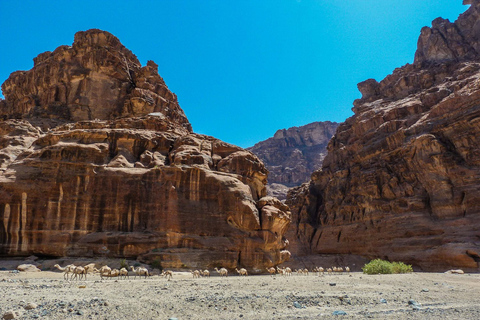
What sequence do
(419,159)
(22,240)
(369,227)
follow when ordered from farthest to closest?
A: (369,227) < (419,159) < (22,240)

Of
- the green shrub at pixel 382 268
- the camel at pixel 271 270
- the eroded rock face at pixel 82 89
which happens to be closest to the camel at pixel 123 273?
the camel at pixel 271 270

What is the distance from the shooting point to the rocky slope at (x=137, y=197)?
26828 mm

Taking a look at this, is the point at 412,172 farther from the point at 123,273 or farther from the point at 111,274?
the point at 111,274

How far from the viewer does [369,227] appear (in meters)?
61.9

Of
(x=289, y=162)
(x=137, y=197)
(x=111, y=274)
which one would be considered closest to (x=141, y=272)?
(x=111, y=274)

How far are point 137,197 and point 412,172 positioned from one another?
2071 inches

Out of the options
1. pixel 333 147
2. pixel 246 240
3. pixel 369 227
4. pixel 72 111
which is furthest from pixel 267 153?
pixel 246 240

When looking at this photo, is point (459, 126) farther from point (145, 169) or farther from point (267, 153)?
point (267, 153)

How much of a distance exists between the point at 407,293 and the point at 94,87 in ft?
195

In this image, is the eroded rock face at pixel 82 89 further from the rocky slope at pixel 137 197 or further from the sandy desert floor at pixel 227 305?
the sandy desert floor at pixel 227 305

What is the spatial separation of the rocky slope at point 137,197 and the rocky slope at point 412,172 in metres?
29.8

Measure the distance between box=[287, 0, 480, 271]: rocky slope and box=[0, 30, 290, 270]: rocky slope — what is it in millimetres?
29848

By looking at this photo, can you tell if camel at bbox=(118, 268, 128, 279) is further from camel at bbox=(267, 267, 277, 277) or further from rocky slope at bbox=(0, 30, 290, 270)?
camel at bbox=(267, 267, 277, 277)

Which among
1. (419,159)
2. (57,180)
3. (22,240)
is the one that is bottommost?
(22,240)
